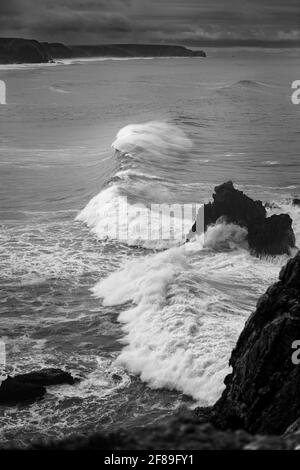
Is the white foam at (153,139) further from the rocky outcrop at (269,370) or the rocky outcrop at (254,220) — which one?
the rocky outcrop at (269,370)

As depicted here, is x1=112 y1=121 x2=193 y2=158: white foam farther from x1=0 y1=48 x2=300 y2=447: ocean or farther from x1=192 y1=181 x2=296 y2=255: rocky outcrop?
x1=192 y1=181 x2=296 y2=255: rocky outcrop

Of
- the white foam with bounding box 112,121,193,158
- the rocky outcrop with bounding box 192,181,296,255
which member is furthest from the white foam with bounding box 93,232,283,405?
the white foam with bounding box 112,121,193,158

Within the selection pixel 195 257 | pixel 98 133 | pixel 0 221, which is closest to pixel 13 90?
pixel 98 133

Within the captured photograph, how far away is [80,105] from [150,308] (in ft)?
271

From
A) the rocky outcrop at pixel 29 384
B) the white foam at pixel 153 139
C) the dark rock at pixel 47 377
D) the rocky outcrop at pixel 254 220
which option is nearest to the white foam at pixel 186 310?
the rocky outcrop at pixel 254 220

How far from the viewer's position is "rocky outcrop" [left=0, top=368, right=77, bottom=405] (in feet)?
63.7

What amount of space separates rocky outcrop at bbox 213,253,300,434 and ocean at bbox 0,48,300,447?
3.42 meters

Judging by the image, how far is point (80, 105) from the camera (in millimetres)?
104875

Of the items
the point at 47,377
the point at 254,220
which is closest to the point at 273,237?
the point at 254,220

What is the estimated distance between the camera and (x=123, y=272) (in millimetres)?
29172

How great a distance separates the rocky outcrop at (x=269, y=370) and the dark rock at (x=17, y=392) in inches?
215

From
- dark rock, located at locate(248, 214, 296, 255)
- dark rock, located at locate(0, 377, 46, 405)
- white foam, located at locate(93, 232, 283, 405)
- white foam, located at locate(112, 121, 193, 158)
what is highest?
white foam, located at locate(112, 121, 193, 158)

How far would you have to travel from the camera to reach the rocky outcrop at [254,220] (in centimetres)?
3243
